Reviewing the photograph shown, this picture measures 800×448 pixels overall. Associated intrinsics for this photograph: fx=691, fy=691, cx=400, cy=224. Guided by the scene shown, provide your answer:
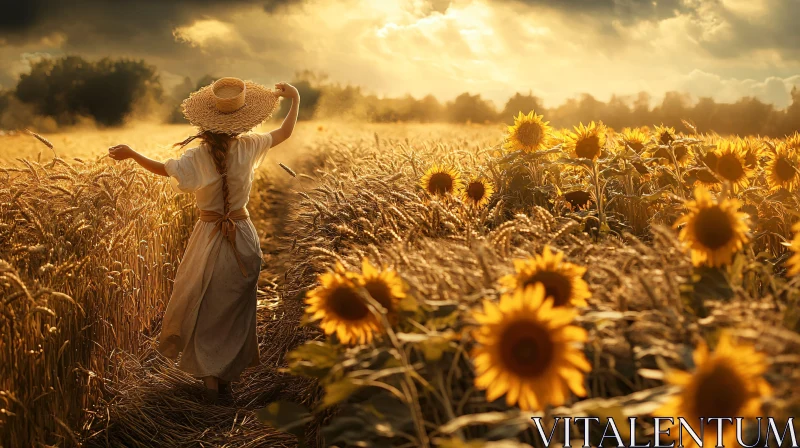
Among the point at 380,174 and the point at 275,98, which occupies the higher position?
the point at 275,98

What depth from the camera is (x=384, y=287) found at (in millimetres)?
2039

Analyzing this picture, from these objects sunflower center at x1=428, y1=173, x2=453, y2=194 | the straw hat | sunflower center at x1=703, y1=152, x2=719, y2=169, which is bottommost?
sunflower center at x1=428, y1=173, x2=453, y2=194

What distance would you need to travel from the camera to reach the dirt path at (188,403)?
356 cm

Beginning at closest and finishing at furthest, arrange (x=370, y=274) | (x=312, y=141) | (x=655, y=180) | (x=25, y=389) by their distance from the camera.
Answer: (x=370, y=274) → (x=25, y=389) → (x=655, y=180) → (x=312, y=141)

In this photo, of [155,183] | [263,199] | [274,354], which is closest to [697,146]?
[274,354]

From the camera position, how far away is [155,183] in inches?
238

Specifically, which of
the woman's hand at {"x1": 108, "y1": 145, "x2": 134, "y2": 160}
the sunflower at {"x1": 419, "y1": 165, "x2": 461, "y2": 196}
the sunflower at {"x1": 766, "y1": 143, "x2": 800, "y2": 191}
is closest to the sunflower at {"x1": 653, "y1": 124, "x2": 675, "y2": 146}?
the sunflower at {"x1": 766, "y1": 143, "x2": 800, "y2": 191}

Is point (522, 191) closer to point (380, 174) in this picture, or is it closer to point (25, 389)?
point (380, 174)

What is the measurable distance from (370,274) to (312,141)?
42.8 feet

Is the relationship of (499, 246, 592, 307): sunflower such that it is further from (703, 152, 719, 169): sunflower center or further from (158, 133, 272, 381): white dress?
(158, 133, 272, 381): white dress

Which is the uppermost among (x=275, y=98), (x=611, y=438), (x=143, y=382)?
(x=275, y=98)

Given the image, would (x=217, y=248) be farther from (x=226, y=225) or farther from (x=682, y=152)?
(x=682, y=152)

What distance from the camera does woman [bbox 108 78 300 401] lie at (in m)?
4.09

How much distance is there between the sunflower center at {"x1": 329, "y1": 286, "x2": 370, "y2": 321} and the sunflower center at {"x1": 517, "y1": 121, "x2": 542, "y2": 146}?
2.60 meters
